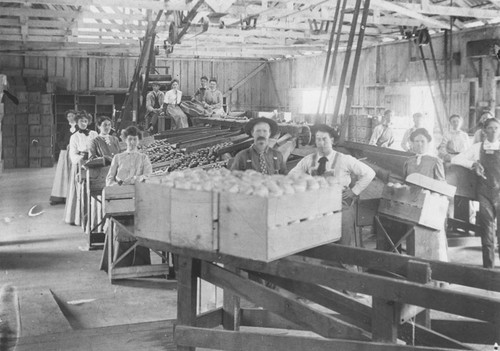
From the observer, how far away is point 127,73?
85.9ft

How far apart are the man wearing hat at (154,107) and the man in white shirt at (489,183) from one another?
320 inches

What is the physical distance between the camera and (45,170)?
67.4 feet

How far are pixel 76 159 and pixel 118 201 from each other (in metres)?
3.96

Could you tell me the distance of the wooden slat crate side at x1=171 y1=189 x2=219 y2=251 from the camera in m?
3.93

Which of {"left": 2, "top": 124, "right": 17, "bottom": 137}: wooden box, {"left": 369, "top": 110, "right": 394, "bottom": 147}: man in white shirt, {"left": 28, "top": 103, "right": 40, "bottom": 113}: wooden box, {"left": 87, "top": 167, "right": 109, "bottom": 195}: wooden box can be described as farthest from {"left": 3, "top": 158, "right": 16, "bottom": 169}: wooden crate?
{"left": 369, "top": 110, "right": 394, "bottom": 147}: man in white shirt

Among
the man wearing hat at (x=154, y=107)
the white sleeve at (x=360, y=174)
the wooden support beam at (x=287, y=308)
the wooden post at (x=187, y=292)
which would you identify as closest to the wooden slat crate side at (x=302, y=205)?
the wooden support beam at (x=287, y=308)

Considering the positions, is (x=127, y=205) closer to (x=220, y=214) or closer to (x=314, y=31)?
(x=220, y=214)

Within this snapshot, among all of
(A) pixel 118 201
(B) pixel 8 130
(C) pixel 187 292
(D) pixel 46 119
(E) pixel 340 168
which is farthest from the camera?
(D) pixel 46 119

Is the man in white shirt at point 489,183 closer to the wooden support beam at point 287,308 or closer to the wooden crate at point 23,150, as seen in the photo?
the wooden support beam at point 287,308

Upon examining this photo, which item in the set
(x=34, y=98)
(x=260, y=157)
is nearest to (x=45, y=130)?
(x=34, y=98)

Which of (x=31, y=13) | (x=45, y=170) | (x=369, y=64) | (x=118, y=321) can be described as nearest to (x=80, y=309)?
(x=118, y=321)

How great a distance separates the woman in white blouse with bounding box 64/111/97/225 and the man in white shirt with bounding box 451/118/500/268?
6736 mm

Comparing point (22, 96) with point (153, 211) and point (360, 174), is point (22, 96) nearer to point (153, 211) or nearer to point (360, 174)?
point (360, 174)

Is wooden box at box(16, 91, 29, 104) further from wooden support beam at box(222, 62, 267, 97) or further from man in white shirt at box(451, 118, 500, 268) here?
man in white shirt at box(451, 118, 500, 268)
